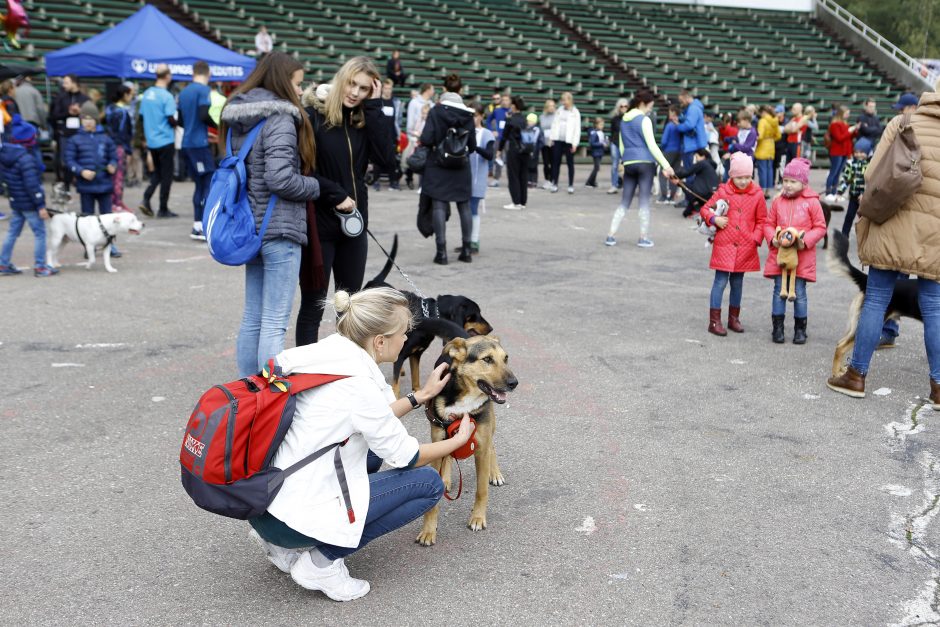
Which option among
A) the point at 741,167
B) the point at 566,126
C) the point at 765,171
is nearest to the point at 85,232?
the point at 741,167

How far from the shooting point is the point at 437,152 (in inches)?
371

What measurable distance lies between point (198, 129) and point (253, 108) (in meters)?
7.40

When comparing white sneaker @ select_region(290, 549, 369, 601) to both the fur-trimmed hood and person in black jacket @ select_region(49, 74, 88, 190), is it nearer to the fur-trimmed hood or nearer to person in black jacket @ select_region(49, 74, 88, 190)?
the fur-trimmed hood

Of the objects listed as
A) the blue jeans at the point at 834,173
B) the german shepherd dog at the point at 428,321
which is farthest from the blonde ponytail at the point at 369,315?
the blue jeans at the point at 834,173

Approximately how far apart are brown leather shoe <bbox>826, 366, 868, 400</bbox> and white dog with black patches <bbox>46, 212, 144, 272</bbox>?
281 inches

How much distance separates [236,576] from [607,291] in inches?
232

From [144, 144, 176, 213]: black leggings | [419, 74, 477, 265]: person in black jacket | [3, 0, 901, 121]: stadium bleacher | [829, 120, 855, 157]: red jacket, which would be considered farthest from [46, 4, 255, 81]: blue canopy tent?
[829, 120, 855, 157]: red jacket

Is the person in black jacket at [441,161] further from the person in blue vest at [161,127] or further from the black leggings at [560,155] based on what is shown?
the black leggings at [560,155]

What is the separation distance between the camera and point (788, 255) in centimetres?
670

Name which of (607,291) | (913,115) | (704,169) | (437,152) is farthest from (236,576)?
(704,169)

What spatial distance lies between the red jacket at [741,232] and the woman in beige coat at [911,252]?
142 centimetres

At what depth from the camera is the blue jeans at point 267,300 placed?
176 inches

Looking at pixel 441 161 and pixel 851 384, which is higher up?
pixel 441 161

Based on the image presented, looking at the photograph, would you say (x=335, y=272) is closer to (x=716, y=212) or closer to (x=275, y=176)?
(x=275, y=176)
